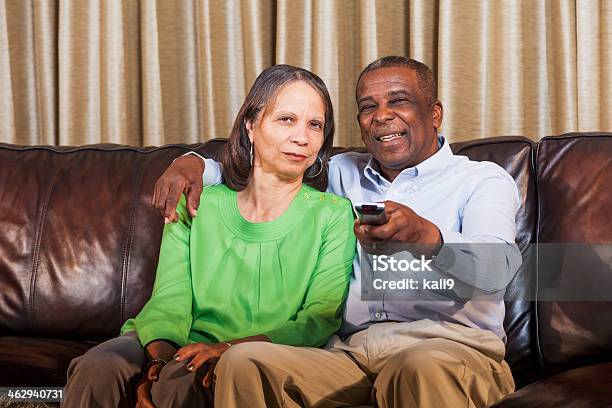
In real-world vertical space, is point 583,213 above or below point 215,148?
below

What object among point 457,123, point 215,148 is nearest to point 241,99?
point 215,148

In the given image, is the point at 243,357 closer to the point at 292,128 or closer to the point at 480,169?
the point at 292,128

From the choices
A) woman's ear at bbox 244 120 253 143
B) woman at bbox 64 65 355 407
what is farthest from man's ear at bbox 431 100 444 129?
woman's ear at bbox 244 120 253 143

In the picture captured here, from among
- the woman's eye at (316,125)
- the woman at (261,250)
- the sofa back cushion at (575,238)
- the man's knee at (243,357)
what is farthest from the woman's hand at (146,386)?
the sofa back cushion at (575,238)

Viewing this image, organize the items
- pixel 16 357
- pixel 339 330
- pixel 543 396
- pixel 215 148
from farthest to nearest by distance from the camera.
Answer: pixel 215 148 < pixel 16 357 < pixel 339 330 < pixel 543 396

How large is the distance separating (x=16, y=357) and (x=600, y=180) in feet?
4.16

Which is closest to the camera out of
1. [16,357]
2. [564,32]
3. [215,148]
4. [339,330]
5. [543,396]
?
[543,396]

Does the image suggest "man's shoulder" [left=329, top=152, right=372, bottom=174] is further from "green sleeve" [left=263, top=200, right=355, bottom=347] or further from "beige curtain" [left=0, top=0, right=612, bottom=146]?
"beige curtain" [left=0, top=0, right=612, bottom=146]

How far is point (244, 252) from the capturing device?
1.61m

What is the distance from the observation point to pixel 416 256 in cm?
149

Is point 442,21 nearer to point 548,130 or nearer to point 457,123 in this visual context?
point 457,123

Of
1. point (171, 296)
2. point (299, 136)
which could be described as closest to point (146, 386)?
point (171, 296)

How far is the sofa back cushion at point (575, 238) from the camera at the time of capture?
1.66 meters

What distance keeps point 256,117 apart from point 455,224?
45 cm
